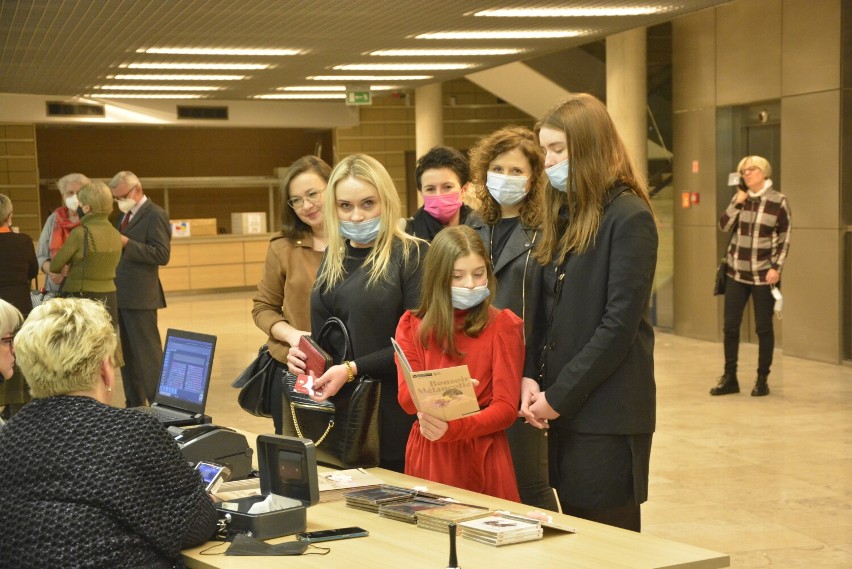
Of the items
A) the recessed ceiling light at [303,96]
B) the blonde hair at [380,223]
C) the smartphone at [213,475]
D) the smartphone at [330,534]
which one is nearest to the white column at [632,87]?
the recessed ceiling light at [303,96]

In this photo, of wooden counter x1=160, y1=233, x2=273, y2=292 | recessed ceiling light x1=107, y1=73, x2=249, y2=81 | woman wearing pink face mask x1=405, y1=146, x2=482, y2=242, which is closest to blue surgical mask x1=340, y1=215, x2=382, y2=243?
woman wearing pink face mask x1=405, y1=146, x2=482, y2=242

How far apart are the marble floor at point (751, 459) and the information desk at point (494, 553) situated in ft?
7.39

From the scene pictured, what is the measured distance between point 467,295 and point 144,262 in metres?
5.15

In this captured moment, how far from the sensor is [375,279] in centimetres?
380

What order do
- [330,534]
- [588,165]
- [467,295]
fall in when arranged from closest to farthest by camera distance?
1. [330,534]
2. [588,165]
3. [467,295]

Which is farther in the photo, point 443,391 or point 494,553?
point 443,391

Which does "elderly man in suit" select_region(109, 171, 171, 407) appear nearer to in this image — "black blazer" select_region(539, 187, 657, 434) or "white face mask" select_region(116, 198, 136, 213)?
"white face mask" select_region(116, 198, 136, 213)

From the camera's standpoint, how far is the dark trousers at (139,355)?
808 centimetres

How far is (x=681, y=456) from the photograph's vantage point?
678 cm

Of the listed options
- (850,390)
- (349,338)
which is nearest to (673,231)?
(850,390)

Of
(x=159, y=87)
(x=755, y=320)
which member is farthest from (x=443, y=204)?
(x=159, y=87)

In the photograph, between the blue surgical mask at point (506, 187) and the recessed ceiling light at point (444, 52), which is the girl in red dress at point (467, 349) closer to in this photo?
the blue surgical mask at point (506, 187)

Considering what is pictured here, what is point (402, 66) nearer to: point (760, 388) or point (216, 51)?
point (216, 51)

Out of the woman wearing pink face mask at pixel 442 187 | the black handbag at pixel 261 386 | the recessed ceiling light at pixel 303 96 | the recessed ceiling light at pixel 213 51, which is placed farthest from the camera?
the recessed ceiling light at pixel 303 96
